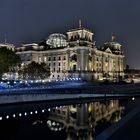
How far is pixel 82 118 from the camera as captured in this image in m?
38.4

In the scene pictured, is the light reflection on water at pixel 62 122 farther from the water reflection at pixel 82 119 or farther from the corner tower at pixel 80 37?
the corner tower at pixel 80 37

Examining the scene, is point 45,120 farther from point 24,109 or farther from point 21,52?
point 21,52

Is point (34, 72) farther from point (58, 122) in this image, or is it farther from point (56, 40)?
point (58, 122)

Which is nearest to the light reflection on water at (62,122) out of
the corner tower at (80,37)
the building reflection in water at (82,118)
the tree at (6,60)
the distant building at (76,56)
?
the building reflection in water at (82,118)

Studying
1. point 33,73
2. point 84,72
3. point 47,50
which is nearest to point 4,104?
point 33,73

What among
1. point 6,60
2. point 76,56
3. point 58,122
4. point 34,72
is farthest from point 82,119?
point 76,56

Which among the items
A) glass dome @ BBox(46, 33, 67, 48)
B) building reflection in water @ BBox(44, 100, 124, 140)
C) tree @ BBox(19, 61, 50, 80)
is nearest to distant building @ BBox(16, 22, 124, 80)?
glass dome @ BBox(46, 33, 67, 48)

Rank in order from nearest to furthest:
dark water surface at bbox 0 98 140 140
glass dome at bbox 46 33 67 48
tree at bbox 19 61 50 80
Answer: dark water surface at bbox 0 98 140 140
tree at bbox 19 61 50 80
glass dome at bbox 46 33 67 48

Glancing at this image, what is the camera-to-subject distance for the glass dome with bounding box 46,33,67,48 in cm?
15425

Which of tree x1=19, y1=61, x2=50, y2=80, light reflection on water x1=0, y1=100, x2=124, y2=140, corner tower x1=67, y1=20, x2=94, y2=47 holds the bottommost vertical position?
light reflection on water x1=0, y1=100, x2=124, y2=140

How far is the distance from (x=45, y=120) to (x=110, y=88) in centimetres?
2890

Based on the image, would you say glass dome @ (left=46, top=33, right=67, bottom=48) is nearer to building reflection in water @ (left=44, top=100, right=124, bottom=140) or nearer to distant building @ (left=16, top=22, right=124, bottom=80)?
distant building @ (left=16, top=22, right=124, bottom=80)

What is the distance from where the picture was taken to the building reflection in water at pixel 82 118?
29333 mm

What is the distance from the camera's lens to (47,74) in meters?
120
